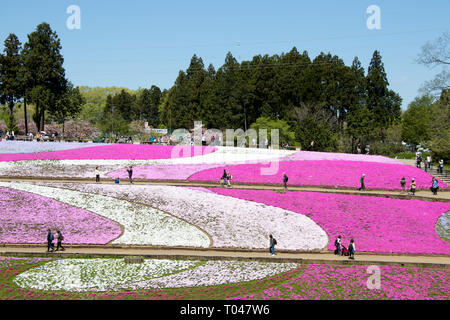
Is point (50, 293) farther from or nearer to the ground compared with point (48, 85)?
nearer to the ground

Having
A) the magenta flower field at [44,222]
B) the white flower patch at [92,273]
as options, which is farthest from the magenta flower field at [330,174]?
the white flower patch at [92,273]

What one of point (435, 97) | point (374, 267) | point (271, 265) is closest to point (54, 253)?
point (271, 265)

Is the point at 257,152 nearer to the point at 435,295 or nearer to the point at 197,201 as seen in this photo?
the point at 197,201

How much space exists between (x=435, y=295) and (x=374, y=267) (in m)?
4.44

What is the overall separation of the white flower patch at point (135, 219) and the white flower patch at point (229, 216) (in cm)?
99

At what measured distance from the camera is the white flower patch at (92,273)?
2264 centimetres

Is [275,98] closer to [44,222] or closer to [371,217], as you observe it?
[371,217]

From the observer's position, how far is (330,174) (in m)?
48.8

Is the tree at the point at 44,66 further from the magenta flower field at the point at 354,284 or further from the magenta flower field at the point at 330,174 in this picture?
the magenta flower field at the point at 354,284

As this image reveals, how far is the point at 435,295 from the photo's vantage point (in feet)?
72.6

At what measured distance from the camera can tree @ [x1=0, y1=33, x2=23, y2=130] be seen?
76.7m

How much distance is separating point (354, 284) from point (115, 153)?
136 feet

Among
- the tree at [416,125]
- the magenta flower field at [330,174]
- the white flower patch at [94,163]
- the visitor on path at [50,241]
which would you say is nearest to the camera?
the visitor on path at [50,241]
